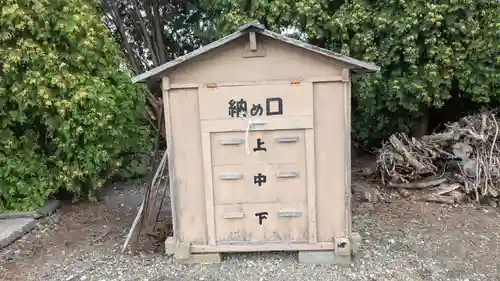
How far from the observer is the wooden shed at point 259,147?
4.10m

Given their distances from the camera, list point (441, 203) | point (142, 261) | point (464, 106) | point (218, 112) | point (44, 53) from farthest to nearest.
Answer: point (464, 106)
point (441, 203)
point (44, 53)
point (142, 261)
point (218, 112)

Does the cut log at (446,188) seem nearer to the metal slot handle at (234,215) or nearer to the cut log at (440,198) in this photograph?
the cut log at (440,198)

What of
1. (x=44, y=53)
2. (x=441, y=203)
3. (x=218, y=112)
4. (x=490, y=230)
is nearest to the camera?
(x=218, y=112)

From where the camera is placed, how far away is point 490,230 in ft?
16.6

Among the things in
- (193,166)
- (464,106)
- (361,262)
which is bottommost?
(361,262)

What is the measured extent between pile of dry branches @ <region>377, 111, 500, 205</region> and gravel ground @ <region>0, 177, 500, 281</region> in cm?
29

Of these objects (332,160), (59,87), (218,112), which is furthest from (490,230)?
(59,87)

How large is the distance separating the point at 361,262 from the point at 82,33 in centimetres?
443

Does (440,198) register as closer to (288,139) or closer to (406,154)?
(406,154)

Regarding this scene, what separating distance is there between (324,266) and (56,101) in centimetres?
377

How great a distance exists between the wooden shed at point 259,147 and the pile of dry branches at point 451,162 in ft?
7.59

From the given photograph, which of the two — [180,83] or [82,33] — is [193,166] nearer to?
[180,83]

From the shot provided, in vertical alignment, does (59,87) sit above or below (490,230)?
above

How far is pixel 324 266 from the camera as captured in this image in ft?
14.1
